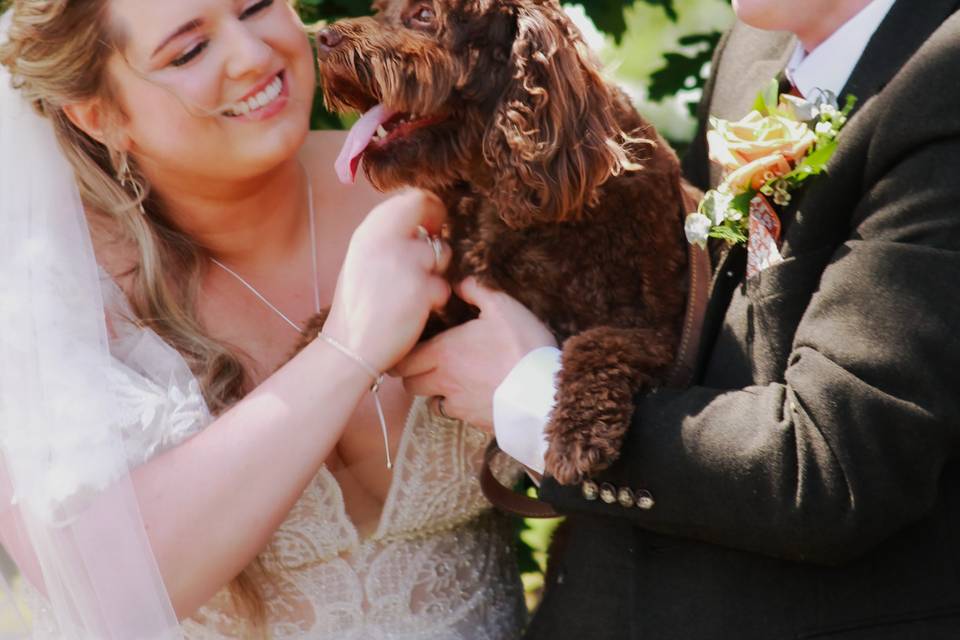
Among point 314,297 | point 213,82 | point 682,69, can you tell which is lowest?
point 314,297

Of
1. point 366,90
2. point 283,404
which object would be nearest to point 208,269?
point 283,404

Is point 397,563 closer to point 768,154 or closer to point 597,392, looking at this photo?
point 597,392

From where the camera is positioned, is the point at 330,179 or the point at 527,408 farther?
the point at 330,179

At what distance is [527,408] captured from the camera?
7.25 ft

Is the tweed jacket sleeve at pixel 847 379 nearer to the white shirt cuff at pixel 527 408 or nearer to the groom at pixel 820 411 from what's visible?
the groom at pixel 820 411

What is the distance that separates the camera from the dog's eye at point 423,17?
2.25 meters

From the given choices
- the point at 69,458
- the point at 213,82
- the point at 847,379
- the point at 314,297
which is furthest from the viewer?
the point at 314,297

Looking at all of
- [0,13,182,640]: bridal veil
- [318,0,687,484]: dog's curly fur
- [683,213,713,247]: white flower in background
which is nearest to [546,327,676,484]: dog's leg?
[318,0,687,484]: dog's curly fur

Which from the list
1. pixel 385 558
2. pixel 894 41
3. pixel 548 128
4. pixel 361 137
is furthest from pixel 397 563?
pixel 894 41

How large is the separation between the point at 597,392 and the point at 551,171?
0.44 meters

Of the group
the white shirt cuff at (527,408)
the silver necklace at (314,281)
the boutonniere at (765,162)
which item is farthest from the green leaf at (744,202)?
the silver necklace at (314,281)

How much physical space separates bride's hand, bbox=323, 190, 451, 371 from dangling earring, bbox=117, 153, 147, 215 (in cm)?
65

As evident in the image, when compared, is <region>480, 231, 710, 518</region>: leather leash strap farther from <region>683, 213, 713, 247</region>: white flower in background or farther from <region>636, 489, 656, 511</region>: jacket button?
<region>636, 489, 656, 511</region>: jacket button

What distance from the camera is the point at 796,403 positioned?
1.90 m
